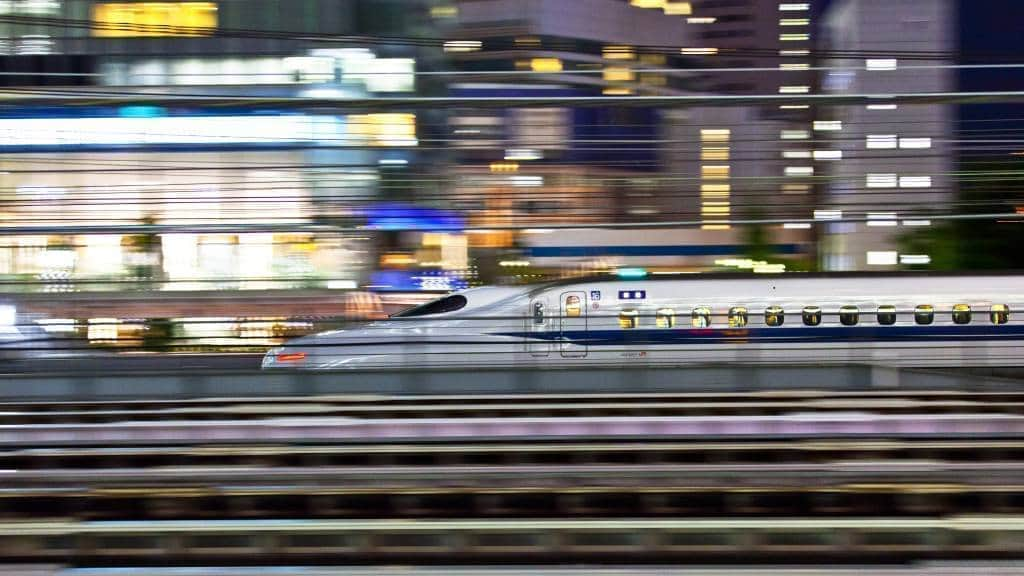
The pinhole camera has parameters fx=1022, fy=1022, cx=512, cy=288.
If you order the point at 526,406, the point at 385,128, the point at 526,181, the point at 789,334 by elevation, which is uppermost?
the point at 385,128

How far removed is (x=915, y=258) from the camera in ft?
76.9

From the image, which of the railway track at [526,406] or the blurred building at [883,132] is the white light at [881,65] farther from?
the railway track at [526,406]

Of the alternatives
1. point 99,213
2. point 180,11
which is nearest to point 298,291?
point 99,213

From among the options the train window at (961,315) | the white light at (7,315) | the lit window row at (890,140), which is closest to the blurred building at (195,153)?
the white light at (7,315)

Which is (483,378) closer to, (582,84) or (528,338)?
(528,338)

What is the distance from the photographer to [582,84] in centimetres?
1197

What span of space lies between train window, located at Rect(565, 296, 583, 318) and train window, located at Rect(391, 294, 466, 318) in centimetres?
131

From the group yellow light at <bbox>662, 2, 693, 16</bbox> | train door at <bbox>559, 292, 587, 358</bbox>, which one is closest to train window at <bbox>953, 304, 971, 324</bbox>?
train door at <bbox>559, 292, 587, 358</bbox>

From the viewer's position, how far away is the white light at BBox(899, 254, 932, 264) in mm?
22519

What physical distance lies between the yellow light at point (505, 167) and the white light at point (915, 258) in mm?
12018

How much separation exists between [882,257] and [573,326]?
53.0ft

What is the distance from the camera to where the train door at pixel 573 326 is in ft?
39.3

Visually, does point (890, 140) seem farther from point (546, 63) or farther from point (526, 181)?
point (526, 181)

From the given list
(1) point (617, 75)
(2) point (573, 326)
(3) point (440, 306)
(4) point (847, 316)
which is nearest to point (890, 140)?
(4) point (847, 316)
